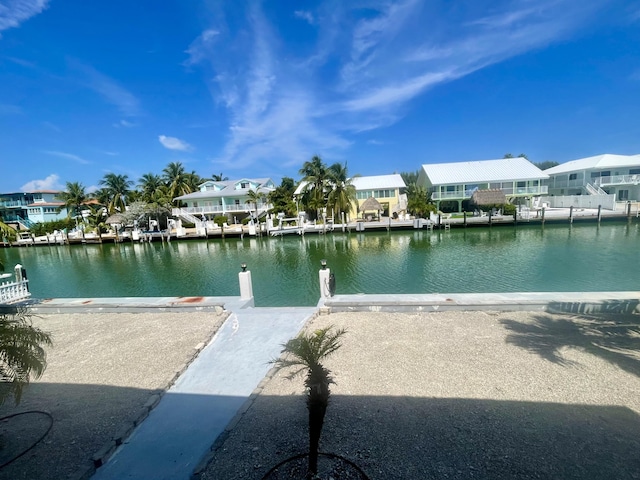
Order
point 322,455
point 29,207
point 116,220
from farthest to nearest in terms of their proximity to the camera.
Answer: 1. point 29,207
2. point 116,220
3. point 322,455

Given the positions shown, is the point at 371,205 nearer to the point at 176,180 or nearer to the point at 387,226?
the point at 387,226

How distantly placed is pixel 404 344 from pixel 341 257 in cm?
1780

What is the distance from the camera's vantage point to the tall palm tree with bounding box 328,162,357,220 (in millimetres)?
40406

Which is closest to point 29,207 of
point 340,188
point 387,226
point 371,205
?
point 340,188

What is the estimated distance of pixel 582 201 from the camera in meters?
43.2

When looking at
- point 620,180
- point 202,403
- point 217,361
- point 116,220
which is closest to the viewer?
point 202,403

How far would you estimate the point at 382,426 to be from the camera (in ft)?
14.6

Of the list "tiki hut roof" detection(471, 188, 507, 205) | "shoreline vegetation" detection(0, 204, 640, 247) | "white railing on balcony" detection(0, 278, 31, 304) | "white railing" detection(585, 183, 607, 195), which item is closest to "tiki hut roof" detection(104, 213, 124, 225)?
"shoreline vegetation" detection(0, 204, 640, 247)

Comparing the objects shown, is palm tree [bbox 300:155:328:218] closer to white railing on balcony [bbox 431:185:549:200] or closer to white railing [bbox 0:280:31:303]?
white railing on balcony [bbox 431:185:549:200]

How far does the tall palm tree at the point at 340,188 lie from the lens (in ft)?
133

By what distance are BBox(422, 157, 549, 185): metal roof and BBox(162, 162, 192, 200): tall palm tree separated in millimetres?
39962

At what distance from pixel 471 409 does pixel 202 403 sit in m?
4.32

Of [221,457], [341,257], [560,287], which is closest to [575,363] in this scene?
[221,457]

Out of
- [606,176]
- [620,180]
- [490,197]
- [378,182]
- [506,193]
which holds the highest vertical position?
[378,182]
